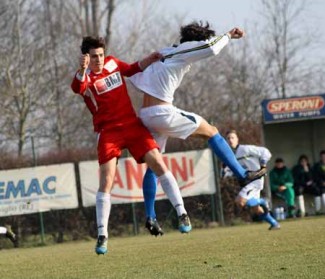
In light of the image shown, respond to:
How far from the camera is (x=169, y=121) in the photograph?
30.3 feet

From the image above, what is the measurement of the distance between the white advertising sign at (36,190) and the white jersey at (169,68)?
9.34 m

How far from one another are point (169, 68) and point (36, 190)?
9.53 meters

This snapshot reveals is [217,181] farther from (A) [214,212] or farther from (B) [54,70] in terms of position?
(B) [54,70]

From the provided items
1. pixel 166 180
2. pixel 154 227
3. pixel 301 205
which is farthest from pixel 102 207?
pixel 301 205

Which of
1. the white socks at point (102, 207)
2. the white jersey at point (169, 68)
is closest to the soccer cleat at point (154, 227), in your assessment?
the white socks at point (102, 207)

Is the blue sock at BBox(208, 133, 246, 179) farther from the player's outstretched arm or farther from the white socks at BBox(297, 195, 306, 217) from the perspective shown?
the white socks at BBox(297, 195, 306, 217)

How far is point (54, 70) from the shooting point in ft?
108

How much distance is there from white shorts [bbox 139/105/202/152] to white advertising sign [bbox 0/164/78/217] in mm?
9288

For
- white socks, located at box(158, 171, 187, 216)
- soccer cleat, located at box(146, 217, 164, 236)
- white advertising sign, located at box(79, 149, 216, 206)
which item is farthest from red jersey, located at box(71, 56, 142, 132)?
white advertising sign, located at box(79, 149, 216, 206)

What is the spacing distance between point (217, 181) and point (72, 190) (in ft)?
10.3

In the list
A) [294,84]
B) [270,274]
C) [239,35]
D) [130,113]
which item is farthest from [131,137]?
[294,84]

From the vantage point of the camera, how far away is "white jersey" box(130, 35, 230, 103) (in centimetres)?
920

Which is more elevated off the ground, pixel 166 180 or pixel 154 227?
pixel 166 180

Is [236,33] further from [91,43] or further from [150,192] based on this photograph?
[150,192]
